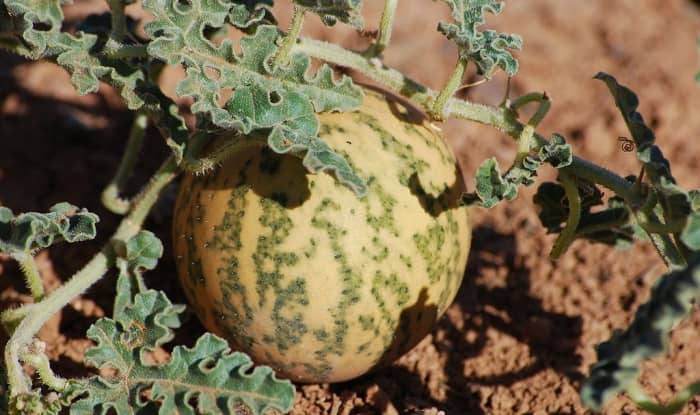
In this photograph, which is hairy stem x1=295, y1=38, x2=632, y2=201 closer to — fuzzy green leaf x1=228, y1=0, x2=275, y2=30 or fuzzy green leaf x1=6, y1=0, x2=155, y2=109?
fuzzy green leaf x1=228, y1=0, x2=275, y2=30

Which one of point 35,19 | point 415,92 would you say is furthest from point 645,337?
point 35,19

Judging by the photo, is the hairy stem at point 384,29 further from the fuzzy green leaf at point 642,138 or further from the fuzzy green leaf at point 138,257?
the fuzzy green leaf at point 138,257

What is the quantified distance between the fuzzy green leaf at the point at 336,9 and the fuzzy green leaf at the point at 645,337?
A: 3.78 feet

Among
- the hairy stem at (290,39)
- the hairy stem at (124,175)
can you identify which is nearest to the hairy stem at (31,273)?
the hairy stem at (124,175)

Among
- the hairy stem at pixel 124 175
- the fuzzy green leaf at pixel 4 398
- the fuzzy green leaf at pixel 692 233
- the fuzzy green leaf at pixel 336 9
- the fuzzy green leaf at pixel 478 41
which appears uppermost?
the fuzzy green leaf at pixel 692 233

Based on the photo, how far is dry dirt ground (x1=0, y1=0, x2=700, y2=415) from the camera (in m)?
3.36

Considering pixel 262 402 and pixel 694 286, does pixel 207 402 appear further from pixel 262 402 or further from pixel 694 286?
pixel 694 286

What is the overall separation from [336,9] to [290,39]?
21cm

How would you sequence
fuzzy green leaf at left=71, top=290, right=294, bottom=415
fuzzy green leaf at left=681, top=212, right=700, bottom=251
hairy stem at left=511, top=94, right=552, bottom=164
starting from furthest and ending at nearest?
hairy stem at left=511, top=94, right=552, bottom=164
fuzzy green leaf at left=71, top=290, right=294, bottom=415
fuzzy green leaf at left=681, top=212, right=700, bottom=251

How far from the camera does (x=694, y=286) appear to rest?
2.15 meters

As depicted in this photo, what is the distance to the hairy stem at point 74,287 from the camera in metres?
2.71

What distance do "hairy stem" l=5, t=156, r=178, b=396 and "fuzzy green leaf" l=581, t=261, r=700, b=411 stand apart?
1.66 metres

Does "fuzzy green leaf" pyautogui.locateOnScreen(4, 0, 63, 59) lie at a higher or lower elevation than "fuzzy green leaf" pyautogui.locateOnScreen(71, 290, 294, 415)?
higher

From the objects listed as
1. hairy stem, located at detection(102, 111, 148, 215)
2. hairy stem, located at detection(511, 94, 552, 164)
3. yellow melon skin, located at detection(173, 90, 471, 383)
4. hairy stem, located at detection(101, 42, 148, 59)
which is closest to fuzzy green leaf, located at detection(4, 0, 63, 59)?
hairy stem, located at detection(101, 42, 148, 59)
